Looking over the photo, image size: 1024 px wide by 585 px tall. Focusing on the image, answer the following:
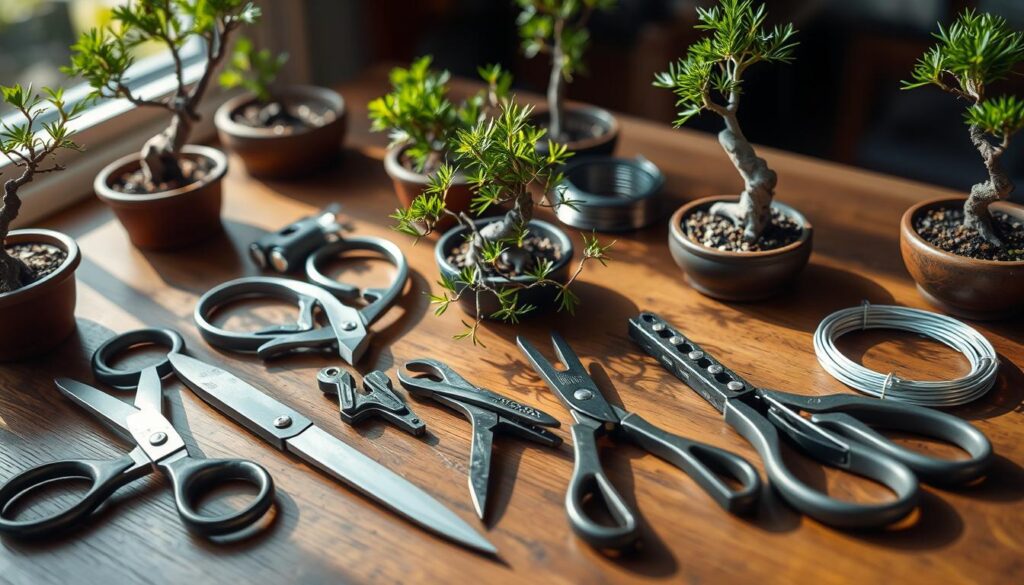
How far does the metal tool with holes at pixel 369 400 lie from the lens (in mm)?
871

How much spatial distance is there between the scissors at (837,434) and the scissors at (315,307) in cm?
31

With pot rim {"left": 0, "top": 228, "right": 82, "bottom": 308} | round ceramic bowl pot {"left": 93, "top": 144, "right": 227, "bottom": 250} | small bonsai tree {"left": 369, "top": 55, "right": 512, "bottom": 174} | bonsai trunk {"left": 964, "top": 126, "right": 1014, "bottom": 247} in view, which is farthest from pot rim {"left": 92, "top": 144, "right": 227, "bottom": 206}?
bonsai trunk {"left": 964, "top": 126, "right": 1014, "bottom": 247}

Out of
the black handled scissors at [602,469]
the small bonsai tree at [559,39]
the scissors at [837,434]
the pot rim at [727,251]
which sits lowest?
the black handled scissors at [602,469]

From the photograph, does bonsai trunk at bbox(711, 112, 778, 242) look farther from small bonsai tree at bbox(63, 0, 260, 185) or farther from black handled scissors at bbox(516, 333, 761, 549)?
small bonsai tree at bbox(63, 0, 260, 185)

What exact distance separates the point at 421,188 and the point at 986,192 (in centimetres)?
62

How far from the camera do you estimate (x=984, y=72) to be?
2.84ft

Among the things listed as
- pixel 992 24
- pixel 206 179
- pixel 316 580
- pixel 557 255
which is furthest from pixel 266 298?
pixel 992 24

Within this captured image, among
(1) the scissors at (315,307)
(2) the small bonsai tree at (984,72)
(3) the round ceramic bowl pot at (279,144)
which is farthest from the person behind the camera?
(3) the round ceramic bowl pot at (279,144)

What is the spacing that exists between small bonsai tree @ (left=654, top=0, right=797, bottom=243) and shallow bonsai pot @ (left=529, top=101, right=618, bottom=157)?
0.27m

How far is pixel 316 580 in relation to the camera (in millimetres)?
729

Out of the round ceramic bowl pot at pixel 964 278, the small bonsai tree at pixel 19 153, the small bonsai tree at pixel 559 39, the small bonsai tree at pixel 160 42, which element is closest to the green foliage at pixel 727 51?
the round ceramic bowl pot at pixel 964 278

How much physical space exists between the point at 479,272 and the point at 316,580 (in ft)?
1.17

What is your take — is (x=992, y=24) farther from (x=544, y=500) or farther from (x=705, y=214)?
(x=544, y=500)

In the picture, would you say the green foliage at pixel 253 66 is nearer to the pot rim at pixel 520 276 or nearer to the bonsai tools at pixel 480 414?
the pot rim at pixel 520 276
